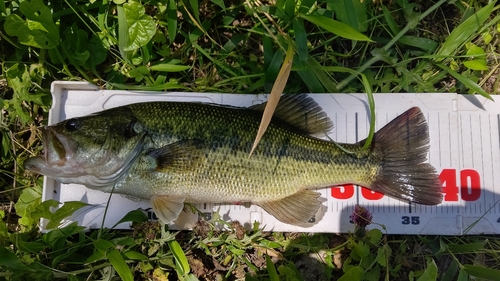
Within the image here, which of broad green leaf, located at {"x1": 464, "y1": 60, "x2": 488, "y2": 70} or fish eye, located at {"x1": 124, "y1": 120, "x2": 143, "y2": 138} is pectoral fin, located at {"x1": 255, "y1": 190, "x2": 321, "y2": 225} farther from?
broad green leaf, located at {"x1": 464, "y1": 60, "x2": 488, "y2": 70}

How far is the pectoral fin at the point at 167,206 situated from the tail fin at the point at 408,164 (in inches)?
49.4

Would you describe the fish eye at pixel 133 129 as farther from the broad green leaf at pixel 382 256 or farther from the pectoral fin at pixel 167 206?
the broad green leaf at pixel 382 256

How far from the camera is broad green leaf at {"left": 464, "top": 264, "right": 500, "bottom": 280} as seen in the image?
2.32m

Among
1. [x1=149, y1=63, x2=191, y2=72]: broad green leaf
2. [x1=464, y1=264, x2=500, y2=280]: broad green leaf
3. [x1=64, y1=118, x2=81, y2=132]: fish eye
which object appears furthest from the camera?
[x1=149, y1=63, x2=191, y2=72]: broad green leaf

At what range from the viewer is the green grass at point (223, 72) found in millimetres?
2658

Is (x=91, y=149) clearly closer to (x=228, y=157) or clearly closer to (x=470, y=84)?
(x=228, y=157)

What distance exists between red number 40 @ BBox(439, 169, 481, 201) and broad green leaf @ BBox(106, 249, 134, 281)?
2.12 m

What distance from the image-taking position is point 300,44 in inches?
101

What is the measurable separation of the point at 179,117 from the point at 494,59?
7.63ft

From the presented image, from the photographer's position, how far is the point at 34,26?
266cm

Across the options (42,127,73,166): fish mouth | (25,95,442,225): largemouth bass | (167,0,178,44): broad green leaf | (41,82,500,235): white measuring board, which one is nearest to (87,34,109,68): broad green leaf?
(41,82,500,235): white measuring board

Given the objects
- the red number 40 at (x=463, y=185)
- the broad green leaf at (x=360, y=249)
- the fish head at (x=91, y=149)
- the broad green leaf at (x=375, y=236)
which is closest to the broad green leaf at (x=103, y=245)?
the fish head at (x=91, y=149)

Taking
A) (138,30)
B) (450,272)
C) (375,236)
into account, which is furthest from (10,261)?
(450,272)

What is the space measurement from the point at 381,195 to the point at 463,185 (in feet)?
1.81
